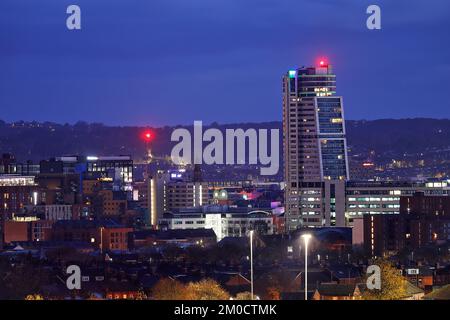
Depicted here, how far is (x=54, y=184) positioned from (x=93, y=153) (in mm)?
30399

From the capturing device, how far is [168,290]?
47.5 m

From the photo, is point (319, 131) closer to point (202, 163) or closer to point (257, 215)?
point (257, 215)

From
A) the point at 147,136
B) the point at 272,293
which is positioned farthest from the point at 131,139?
the point at 272,293

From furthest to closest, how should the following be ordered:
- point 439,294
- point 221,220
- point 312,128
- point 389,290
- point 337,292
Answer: point 312,128 → point 221,220 → point 337,292 → point 439,294 → point 389,290

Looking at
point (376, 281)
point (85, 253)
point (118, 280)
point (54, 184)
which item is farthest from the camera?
point (54, 184)

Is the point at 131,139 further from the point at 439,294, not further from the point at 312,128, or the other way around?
the point at 439,294

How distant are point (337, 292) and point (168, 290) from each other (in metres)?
4.52

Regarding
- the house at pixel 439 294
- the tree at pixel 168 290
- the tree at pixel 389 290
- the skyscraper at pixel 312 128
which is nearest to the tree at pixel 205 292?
the tree at pixel 168 290

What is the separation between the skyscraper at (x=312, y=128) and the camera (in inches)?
4643

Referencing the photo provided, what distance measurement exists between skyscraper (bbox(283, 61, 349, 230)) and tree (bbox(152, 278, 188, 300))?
62965mm

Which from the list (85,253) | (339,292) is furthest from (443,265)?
(85,253)

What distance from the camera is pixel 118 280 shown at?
5759 centimetres

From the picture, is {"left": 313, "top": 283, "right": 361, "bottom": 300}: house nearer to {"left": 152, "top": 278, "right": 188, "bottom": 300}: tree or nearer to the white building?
{"left": 152, "top": 278, "right": 188, "bottom": 300}: tree
